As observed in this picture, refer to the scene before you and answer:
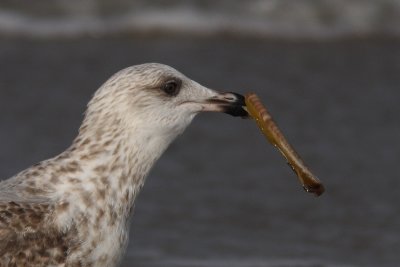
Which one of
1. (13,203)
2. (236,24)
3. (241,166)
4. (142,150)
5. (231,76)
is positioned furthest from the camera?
(236,24)

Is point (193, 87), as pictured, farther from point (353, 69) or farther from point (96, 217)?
point (353, 69)

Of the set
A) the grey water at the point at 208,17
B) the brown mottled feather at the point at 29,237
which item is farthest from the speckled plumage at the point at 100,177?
the grey water at the point at 208,17

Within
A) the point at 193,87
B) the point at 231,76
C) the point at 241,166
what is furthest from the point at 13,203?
the point at 231,76

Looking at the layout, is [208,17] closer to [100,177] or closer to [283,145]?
[283,145]

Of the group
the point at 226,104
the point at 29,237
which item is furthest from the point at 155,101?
the point at 29,237

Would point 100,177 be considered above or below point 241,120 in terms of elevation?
below

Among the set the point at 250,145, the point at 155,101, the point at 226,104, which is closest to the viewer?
the point at 155,101

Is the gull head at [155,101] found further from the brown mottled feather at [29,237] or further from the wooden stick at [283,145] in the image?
the brown mottled feather at [29,237]
